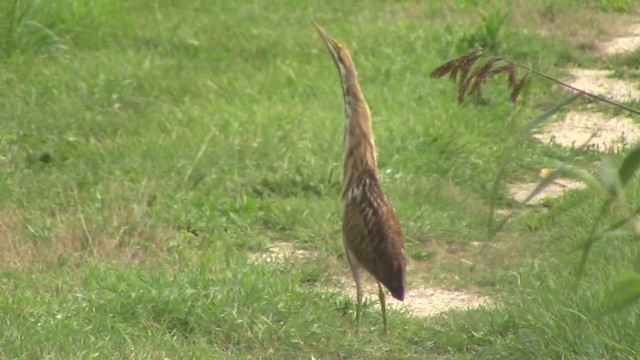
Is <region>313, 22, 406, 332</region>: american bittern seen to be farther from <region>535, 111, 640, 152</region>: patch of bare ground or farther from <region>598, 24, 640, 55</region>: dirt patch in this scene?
<region>598, 24, 640, 55</region>: dirt patch

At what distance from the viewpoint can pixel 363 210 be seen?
6.00 m

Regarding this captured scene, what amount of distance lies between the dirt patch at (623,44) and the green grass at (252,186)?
0.88 ft

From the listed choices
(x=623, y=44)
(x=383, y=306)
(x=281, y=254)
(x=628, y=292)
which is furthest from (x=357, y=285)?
(x=623, y=44)

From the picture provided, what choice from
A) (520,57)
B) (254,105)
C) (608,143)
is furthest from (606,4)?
(254,105)

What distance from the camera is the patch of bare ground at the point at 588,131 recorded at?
8.80 meters

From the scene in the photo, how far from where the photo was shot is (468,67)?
11.3 ft

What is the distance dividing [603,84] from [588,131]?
3.36ft

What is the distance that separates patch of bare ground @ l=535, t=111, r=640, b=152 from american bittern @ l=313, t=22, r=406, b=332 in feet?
9.44

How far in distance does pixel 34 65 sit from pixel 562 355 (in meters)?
5.33

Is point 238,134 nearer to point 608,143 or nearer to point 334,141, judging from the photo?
point 334,141

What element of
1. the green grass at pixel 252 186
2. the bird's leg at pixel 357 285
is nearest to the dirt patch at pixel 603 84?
the green grass at pixel 252 186

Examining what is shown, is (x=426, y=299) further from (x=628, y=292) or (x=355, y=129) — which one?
(x=628, y=292)

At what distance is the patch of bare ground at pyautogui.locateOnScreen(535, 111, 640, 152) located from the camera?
28.9 ft

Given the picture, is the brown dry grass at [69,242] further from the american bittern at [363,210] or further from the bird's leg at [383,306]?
the bird's leg at [383,306]
